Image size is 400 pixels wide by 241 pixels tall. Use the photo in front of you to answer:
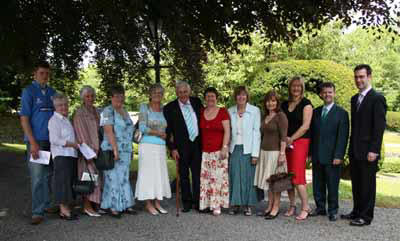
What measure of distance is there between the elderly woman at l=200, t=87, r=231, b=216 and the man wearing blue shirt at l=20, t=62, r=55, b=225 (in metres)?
2.14

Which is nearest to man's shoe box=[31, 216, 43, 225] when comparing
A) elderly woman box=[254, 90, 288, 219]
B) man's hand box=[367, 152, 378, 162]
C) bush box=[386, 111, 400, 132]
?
elderly woman box=[254, 90, 288, 219]

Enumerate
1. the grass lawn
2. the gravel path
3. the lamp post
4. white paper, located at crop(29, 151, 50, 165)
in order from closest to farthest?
the gravel path → white paper, located at crop(29, 151, 50, 165) → the grass lawn → the lamp post

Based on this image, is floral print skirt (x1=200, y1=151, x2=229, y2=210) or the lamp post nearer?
floral print skirt (x1=200, y1=151, x2=229, y2=210)

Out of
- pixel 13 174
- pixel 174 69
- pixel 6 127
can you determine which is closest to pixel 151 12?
pixel 174 69

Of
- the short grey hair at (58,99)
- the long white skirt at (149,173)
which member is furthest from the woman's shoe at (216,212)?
the short grey hair at (58,99)

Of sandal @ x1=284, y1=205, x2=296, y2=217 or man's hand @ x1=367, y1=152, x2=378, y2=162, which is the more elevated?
man's hand @ x1=367, y1=152, x2=378, y2=162

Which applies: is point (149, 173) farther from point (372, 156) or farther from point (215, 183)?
point (372, 156)

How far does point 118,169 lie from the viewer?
18.7ft

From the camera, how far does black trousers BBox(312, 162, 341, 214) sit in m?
5.62

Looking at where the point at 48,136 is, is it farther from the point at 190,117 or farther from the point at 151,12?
the point at 151,12

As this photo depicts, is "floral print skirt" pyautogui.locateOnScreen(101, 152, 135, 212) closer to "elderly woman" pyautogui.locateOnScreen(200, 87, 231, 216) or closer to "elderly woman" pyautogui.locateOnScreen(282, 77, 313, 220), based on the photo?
"elderly woman" pyautogui.locateOnScreen(200, 87, 231, 216)

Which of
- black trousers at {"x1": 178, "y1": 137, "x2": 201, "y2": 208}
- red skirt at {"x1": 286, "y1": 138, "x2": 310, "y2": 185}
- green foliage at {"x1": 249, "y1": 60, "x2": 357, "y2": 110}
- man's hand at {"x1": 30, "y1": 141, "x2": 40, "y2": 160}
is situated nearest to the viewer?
man's hand at {"x1": 30, "y1": 141, "x2": 40, "y2": 160}

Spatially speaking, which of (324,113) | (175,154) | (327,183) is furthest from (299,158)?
(175,154)

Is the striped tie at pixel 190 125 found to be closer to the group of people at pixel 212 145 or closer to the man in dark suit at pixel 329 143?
the group of people at pixel 212 145
